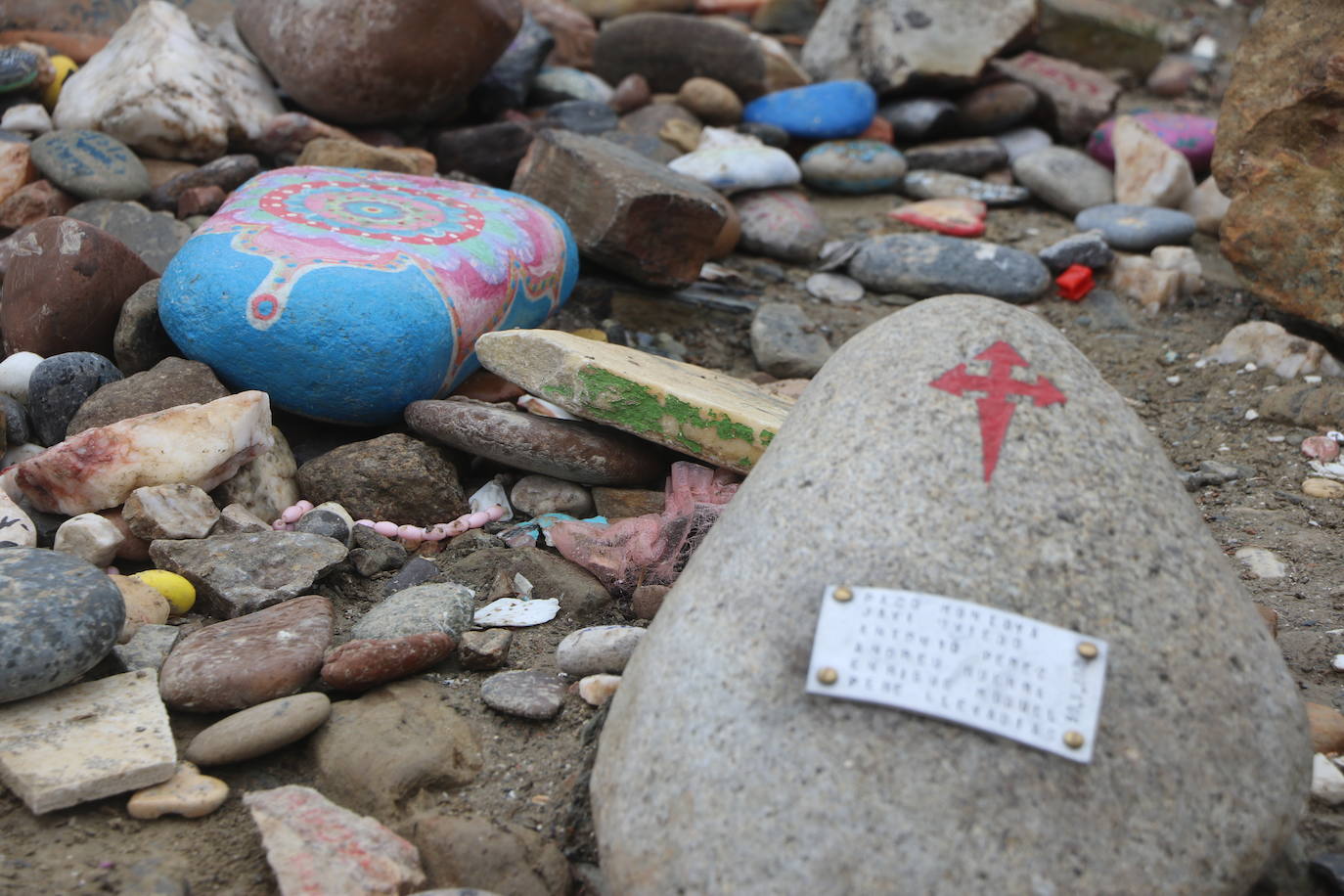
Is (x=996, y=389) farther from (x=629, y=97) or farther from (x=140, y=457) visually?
(x=629, y=97)

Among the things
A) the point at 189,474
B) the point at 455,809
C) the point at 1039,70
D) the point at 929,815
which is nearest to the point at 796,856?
the point at 929,815

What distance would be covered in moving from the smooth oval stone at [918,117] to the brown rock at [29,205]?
4.06 m

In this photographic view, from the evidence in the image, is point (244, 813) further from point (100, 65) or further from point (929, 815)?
point (100, 65)

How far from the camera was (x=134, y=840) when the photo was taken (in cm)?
183

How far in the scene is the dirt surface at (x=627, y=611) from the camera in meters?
1.80

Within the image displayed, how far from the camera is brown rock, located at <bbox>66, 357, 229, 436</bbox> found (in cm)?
294

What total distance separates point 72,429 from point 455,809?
1.65m

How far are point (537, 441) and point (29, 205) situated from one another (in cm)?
229

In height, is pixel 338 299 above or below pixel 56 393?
above

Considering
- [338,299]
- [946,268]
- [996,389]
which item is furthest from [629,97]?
[996,389]

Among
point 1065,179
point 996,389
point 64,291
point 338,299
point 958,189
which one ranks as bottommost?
point 958,189

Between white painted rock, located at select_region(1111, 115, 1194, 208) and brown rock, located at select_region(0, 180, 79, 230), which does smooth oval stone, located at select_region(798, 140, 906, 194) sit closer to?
white painted rock, located at select_region(1111, 115, 1194, 208)

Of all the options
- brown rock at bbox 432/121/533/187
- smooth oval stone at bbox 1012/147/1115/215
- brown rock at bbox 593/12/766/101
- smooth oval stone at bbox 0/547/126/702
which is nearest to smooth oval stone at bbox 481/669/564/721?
smooth oval stone at bbox 0/547/126/702

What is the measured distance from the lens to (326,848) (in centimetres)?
177
